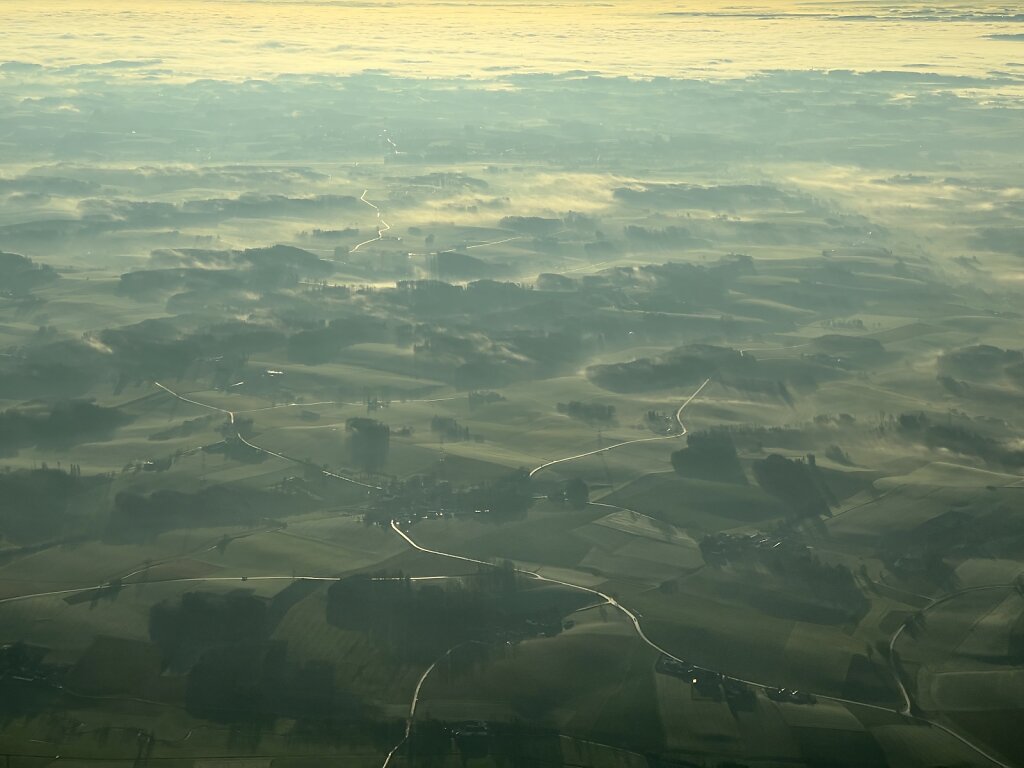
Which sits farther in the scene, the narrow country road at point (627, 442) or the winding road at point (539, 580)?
the narrow country road at point (627, 442)

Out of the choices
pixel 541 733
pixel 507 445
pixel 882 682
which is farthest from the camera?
pixel 507 445

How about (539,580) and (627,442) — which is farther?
(627,442)

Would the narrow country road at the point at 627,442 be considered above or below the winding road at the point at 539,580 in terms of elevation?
below

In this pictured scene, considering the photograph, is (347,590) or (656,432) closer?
(347,590)

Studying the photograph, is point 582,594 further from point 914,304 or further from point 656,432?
point 914,304

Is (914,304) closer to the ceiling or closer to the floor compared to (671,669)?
closer to the floor

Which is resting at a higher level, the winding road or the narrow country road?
the winding road

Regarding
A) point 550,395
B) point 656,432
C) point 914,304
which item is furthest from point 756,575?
point 914,304

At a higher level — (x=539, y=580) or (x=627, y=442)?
(x=539, y=580)

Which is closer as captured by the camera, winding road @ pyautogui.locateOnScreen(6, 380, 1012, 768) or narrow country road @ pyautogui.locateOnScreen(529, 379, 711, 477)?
winding road @ pyautogui.locateOnScreen(6, 380, 1012, 768)

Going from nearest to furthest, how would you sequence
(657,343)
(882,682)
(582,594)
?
(882,682), (582,594), (657,343)

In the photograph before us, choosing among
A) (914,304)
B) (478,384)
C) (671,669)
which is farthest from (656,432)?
(914,304)
